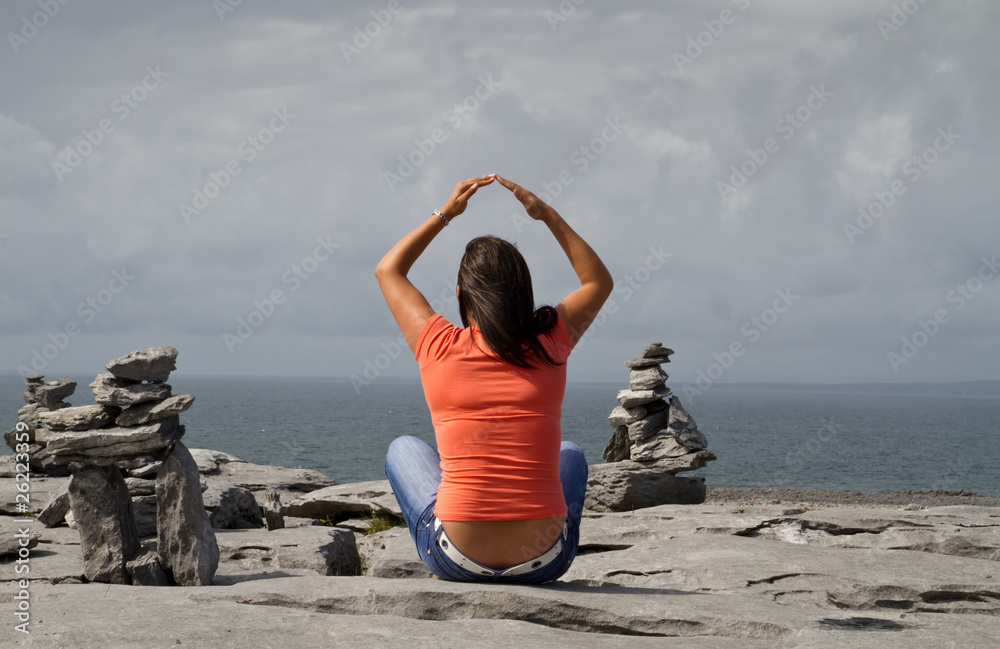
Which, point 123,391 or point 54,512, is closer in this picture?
point 123,391

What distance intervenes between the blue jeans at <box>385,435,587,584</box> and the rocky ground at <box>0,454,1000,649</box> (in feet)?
0.40

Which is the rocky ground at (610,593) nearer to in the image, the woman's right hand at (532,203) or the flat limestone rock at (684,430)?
the woman's right hand at (532,203)

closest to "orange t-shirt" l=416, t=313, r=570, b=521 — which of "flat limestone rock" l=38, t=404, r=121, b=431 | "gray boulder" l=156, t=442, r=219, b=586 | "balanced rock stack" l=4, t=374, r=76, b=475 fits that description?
"gray boulder" l=156, t=442, r=219, b=586

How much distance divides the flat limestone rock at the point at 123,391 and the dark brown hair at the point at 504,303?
14.1ft

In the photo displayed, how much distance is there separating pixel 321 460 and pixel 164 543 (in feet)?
130

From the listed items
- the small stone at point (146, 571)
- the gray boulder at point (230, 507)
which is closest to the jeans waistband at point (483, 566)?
the small stone at point (146, 571)

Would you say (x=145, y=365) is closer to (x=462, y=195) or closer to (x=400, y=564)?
(x=400, y=564)

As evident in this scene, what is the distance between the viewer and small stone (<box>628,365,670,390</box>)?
1483 centimetres

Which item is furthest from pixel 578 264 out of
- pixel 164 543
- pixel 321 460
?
pixel 321 460

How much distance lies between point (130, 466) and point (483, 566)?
14.7ft

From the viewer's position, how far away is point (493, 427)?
177 inches

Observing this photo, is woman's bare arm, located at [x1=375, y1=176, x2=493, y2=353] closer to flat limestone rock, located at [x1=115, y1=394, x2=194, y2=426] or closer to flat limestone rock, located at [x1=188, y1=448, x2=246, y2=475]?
flat limestone rock, located at [x1=115, y1=394, x2=194, y2=426]

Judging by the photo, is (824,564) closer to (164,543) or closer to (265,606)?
(265,606)

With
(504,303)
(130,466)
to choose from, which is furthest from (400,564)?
(504,303)
